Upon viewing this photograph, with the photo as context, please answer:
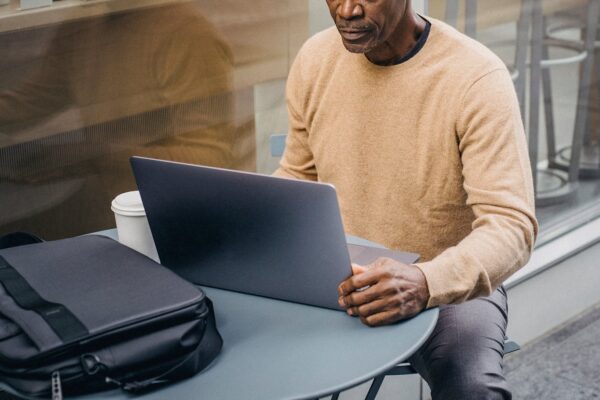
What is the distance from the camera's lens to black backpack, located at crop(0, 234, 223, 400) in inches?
52.1

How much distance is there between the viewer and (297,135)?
84.2 inches

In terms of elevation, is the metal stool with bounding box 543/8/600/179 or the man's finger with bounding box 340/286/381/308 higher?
the man's finger with bounding box 340/286/381/308

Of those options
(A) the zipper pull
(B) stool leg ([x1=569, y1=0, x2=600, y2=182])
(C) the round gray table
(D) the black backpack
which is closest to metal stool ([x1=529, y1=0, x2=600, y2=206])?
(B) stool leg ([x1=569, y1=0, x2=600, y2=182])

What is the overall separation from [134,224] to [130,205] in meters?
0.04

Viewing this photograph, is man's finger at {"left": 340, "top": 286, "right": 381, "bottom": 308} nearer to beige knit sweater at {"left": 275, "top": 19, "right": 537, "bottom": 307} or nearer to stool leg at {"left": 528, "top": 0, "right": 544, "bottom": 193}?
beige knit sweater at {"left": 275, "top": 19, "right": 537, "bottom": 307}

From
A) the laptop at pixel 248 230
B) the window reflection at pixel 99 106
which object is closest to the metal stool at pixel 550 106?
the window reflection at pixel 99 106

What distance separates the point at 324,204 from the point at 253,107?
1078 millimetres

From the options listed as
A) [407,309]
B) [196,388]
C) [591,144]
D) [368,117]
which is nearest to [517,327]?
[591,144]

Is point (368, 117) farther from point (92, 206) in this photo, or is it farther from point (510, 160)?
point (92, 206)

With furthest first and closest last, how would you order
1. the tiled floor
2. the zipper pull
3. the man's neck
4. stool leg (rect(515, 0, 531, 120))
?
stool leg (rect(515, 0, 531, 120)) < the tiled floor < the man's neck < the zipper pull

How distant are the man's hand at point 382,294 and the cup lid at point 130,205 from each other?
41 cm

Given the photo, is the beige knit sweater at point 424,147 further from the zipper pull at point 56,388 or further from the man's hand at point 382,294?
the zipper pull at point 56,388

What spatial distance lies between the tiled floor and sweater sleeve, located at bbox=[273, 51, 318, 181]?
3.79 ft

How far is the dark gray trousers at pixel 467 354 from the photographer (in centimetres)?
175
